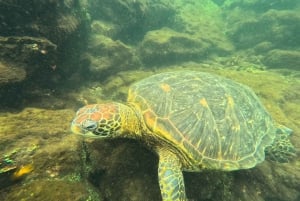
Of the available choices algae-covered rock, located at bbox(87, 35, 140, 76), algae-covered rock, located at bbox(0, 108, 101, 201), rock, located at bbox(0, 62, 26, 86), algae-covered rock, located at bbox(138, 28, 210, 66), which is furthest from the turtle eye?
algae-covered rock, located at bbox(138, 28, 210, 66)

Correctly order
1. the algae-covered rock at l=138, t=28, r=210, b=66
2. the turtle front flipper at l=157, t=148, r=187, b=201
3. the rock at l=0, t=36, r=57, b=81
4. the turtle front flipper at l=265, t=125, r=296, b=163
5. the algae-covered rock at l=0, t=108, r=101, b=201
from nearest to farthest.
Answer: the algae-covered rock at l=0, t=108, r=101, b=201 < the turtle front flipper at l=157, t=148, r=187, b=201 < the rock at l=0, t=36, r=57, b=81 < the turtle front flipper at l=265, t=125, r=296, b=163 < the algae-covered rock at l=138, t=28, r=210, b=66

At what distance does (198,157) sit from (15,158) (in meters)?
2.64

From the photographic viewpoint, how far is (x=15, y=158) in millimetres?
3148

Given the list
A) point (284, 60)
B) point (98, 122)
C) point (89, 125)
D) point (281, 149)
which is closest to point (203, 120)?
point (98, 122)

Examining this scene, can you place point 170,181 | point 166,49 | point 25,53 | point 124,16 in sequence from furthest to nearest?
point 124,16
point 166,49
point 25,53
point 170,181

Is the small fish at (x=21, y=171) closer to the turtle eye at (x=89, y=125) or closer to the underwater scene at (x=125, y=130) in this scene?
the underwater scene at (x=125, y=130)

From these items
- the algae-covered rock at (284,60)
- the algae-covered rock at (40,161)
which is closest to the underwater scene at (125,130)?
the algae-covered rock at (40,161)

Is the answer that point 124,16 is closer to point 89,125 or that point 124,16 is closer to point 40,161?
point 89,125

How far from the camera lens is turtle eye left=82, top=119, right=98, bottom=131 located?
3.46 meters

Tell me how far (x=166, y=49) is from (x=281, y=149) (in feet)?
22.8

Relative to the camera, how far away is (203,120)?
3.98 metres

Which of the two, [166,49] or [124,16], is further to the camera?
[124,16]

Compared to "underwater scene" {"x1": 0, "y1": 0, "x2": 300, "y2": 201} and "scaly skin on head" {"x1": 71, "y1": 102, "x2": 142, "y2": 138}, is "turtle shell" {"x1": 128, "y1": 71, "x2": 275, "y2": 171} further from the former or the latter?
"scaly skin on head" {"x1": 71, "y1": 102, "x2": 142, "y2": 138}

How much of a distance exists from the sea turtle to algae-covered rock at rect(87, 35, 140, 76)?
13.7 ft
